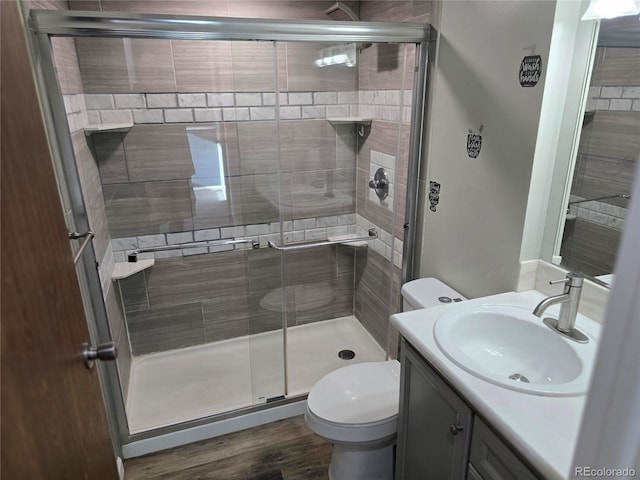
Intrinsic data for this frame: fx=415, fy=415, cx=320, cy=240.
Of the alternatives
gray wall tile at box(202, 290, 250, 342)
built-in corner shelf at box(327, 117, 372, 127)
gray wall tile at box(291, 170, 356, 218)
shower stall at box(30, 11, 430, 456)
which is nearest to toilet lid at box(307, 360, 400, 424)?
shower stall at box(30, 11, 430, 456)

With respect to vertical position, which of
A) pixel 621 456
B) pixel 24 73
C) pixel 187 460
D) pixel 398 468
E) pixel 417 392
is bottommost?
pixel 187 460

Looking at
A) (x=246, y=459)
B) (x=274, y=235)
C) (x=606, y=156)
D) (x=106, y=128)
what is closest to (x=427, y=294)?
(x=606, y=156)

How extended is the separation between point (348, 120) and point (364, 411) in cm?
170

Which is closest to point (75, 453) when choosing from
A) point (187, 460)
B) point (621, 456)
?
point (621, 456)

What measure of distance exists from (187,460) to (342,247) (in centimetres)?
155

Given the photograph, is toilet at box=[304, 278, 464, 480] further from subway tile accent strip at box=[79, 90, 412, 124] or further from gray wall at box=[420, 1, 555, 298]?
subway tile accent strip at box=[79, 90, 412, 124]

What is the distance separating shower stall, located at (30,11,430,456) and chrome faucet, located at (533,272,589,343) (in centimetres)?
100

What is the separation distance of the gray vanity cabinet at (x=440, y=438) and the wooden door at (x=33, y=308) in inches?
36.8

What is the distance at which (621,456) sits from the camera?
0.58 meters

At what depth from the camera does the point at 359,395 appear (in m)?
1.78

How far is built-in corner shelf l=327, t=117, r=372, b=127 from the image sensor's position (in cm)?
254

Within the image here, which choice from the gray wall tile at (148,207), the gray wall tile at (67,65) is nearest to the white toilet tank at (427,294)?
the gray wall tile at (148,207)

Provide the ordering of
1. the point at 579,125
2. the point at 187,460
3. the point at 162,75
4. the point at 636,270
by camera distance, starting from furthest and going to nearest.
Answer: the point at 162,75 → the point at 187,460 → the point at 579,125 → the point at 636,270

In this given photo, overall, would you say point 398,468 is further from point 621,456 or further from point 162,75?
point 162,75
